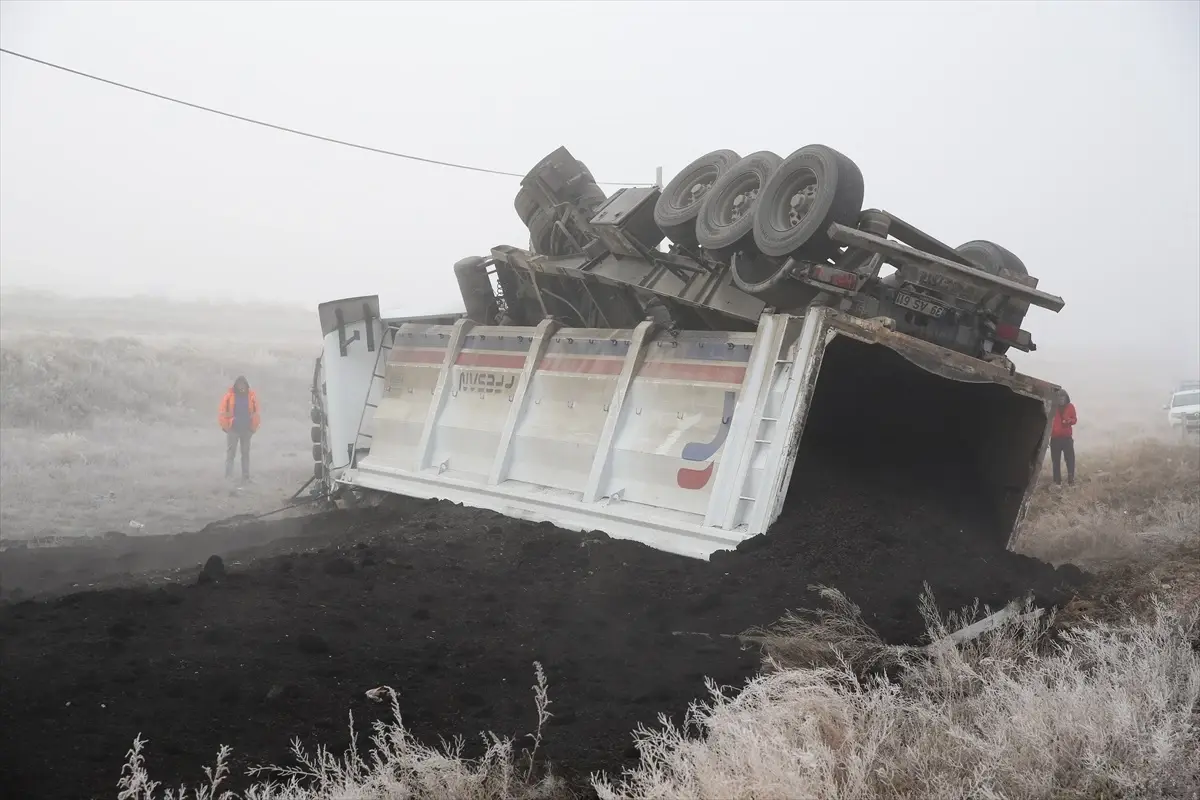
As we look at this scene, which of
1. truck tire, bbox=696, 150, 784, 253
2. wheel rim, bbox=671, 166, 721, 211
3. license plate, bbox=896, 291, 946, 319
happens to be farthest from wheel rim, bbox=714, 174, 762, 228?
license plate, bbox=896, 291, 946, 319

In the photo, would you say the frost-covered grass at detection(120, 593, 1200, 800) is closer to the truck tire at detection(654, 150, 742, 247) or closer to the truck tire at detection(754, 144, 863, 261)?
the truck tire at detection(754, 144, 863, 261)

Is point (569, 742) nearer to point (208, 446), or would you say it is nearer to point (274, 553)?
point (274, 553)

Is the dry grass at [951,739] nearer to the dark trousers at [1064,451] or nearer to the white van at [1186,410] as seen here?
the dark trousers at [1064,451]

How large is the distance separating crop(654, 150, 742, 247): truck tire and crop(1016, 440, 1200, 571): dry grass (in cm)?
318

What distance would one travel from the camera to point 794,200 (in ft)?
22.4

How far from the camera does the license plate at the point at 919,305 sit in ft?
21.9

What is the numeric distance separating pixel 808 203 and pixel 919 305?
891 mm

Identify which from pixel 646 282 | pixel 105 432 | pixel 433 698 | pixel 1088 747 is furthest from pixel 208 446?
pixel 1088 747

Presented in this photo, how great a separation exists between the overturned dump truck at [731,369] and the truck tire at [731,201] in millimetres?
14

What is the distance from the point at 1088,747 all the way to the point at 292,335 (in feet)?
126

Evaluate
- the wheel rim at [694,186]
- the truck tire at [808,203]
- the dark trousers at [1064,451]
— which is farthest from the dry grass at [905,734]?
the dark trousers at [1064,451]

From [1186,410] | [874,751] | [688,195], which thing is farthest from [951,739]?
[1186,410]

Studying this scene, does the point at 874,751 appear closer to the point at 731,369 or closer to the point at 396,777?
the point at 396,777

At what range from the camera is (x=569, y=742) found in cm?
402
